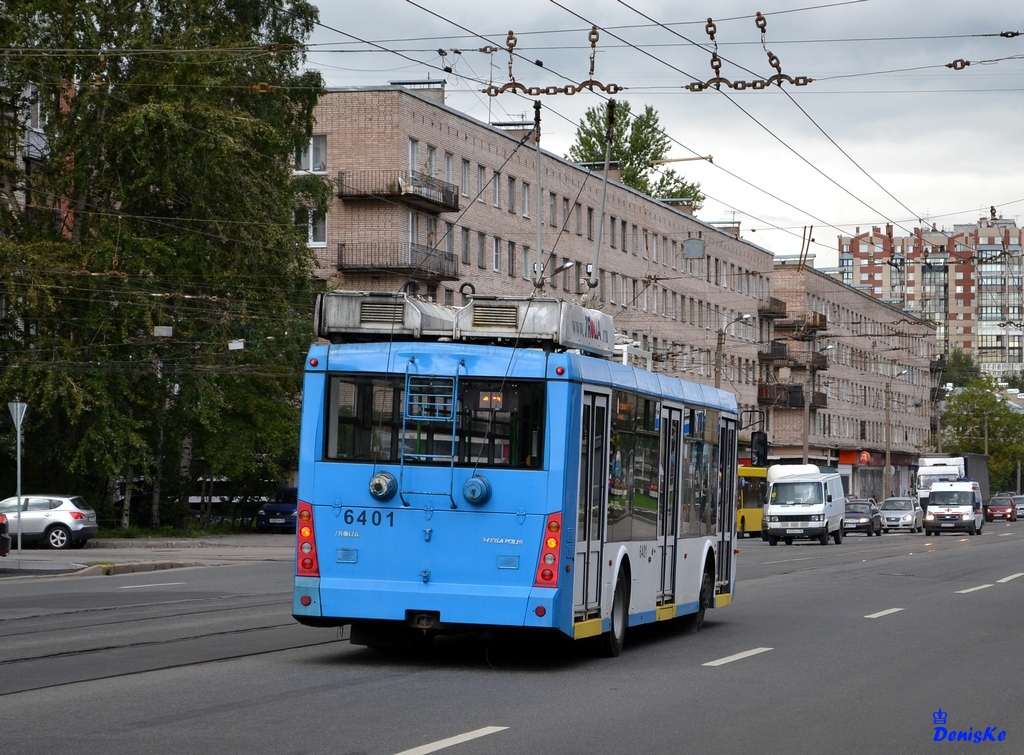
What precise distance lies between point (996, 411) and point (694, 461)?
114 meters

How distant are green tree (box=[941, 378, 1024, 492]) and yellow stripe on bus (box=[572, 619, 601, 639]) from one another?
11587cm

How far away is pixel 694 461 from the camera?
17.0 meters

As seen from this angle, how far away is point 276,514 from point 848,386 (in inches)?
2992

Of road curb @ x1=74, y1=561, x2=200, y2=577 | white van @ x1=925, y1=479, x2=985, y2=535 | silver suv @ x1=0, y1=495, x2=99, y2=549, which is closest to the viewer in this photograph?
road curb @ x1=74, y1=561, x2=200, y2=577

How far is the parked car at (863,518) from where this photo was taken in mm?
68312

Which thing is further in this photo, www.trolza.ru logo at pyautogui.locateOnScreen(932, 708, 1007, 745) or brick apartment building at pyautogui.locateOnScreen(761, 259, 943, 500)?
brick apartment building at pyautogui.locateOnScreen(761, 259, 943, 500)

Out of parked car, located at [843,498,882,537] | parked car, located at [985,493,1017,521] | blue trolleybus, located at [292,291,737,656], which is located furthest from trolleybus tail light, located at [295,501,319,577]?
parked car, located at [985,493,1017,521]

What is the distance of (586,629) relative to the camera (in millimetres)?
13391

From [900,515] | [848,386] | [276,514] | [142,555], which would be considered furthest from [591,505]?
[848,386]

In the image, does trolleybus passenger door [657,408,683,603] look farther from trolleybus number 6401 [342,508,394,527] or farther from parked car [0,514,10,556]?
parked car [0,514,10,556]

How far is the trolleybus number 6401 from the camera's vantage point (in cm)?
1309

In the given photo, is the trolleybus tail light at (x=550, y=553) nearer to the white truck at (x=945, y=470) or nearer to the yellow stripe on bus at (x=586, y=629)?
the yellow stripe on bus at (x=586, y=629)

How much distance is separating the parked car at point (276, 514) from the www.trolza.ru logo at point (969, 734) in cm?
4272

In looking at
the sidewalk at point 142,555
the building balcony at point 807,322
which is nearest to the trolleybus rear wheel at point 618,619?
the sidewalk at point 142,555
